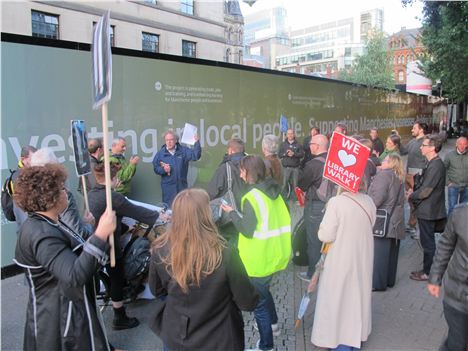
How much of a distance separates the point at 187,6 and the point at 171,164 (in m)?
35.1

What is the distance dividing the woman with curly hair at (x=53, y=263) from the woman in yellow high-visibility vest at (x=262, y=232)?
146cm

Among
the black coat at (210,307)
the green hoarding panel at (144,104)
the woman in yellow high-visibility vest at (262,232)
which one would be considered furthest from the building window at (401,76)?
the black coat at (210,307)

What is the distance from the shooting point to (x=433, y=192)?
571cm

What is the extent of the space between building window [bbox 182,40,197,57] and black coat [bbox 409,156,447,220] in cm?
3581

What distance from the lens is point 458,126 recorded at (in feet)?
123

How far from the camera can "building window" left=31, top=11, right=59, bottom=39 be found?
27.6 metres

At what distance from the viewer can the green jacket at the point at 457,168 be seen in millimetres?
8031

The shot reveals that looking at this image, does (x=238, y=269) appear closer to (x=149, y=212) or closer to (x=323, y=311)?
(x=323, y=311)

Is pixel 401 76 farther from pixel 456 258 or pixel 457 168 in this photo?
pixel 456 258

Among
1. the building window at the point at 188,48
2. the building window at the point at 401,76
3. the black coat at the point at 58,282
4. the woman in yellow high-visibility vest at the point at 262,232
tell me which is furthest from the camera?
the building window at the point at 401,76

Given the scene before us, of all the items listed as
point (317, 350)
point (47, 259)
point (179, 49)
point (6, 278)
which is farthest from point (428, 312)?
point (179, 49)

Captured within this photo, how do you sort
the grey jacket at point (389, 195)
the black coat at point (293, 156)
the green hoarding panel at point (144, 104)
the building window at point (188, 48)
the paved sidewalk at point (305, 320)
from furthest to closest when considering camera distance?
the building window at point (188, 48) → the black coat at point (293, 156) → the green hoarding panel at point (144, 104) → the grey jacket at point (389, 195) → the paved sidewalk at point (305, 320)

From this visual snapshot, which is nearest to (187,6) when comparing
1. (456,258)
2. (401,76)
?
(456,258)

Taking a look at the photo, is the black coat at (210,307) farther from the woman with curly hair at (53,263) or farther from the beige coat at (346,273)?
the beige coat at (346,273)
